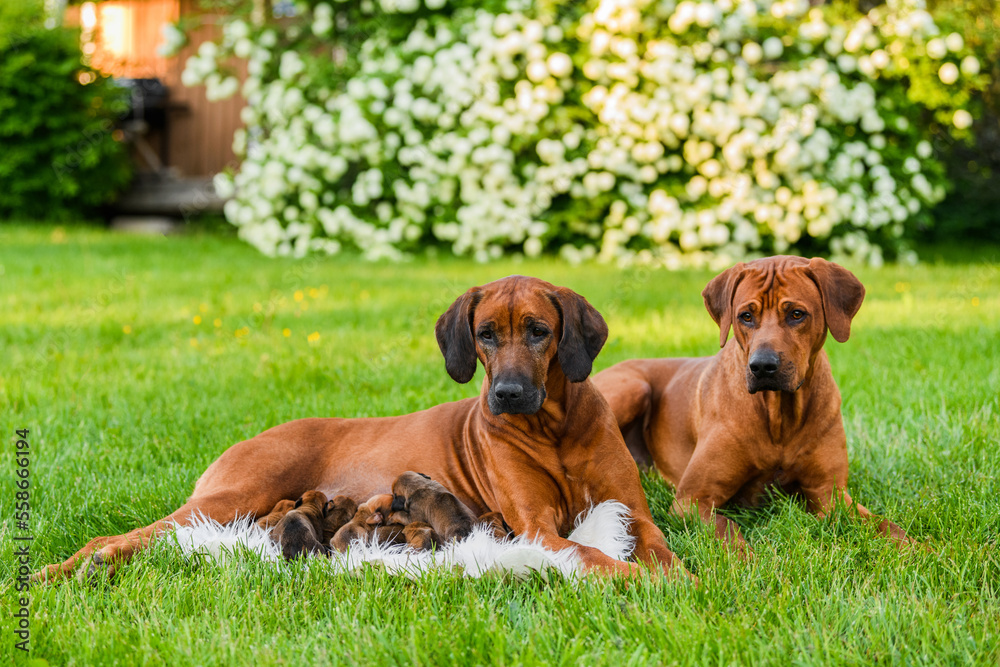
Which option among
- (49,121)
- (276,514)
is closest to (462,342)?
(276,514)

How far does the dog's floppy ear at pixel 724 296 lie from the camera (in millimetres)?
3953

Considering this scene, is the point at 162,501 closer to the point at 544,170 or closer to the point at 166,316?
the point at 166,316

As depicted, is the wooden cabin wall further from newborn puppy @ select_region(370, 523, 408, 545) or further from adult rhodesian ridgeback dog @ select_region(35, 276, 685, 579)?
newborn puppy @ select_region(370, 523, 408, 545)

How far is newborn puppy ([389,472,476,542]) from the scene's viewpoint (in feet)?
11.7

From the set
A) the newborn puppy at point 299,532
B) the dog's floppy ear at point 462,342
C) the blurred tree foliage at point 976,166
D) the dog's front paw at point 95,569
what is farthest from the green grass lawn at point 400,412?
the blurred tree foliage at point 976,166

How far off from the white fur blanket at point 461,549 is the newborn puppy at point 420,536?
0.14 ft

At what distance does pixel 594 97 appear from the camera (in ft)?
34.8

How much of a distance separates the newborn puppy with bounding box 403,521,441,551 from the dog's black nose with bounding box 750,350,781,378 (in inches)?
55.5

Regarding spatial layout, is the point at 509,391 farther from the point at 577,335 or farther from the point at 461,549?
the point at 461,549

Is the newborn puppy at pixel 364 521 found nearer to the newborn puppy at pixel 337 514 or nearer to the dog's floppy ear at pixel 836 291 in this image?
the newborn puppy at pixel 337 514

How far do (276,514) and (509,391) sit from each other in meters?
1.12

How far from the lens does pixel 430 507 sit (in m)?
3.63

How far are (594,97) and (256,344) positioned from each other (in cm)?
545

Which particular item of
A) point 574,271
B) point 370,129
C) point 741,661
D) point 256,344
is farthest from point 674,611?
point 370,129
